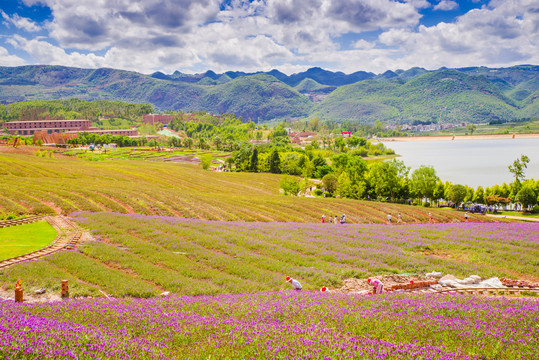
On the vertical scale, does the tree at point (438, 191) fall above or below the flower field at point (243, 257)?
above

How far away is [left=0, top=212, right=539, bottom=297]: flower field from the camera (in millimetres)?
17547

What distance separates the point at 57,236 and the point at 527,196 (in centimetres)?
9629

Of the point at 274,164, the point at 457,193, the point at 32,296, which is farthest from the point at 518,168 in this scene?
the point at 32,296

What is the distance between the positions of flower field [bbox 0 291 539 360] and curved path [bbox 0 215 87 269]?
8.86 metres

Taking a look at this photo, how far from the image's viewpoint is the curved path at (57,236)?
65.5ft

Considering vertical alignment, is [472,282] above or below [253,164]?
below

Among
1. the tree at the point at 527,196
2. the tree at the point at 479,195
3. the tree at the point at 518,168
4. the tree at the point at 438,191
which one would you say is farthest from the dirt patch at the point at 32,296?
the tree at the point at 518,168

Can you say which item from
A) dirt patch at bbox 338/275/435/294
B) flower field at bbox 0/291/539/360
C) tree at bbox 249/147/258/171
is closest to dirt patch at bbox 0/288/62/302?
flower field at bbox 0/291/539/360

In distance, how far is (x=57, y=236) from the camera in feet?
82.0

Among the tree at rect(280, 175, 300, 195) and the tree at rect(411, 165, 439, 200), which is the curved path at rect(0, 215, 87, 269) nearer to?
the tree at rect(280, 175, 300, 195)

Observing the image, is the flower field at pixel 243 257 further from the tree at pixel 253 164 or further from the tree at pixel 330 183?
the tree at pixel 253 164

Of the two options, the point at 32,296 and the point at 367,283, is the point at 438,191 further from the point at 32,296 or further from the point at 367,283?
the point at 32,296

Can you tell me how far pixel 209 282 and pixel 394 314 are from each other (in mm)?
9591

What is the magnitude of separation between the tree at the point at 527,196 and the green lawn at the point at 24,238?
314 feet
